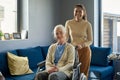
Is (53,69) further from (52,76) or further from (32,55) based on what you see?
(32,55)

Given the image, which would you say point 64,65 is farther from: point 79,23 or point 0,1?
point 0,1

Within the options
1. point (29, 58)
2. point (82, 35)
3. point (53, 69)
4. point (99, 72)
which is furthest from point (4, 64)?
point (99, 72)

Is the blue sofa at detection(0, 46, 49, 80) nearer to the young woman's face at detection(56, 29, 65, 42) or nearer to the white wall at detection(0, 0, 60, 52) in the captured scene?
the white wall at detection(0, 0, 60, 52)

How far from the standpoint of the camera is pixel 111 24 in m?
4.95

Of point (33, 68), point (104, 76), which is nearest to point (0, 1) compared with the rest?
point (33, 68)

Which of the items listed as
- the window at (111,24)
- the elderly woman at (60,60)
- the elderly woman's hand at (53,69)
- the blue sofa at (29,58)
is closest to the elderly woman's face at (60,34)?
the elderly woman at (60,60)

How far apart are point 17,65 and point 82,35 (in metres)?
1.16

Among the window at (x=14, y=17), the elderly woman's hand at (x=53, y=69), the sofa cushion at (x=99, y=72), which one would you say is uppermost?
the window at (x=14, y=17)

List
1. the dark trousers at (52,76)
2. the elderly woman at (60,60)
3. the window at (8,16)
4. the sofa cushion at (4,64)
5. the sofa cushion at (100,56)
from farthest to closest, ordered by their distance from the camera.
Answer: the sofa cushion at (100,56), the window at (8,16), the sofa cushion at (4,64), the elderly woman at (60,60), the dark trousers at (52,76)

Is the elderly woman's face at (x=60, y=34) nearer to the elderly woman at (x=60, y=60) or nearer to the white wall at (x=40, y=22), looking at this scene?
the elderly woman at (x=60, y=60)

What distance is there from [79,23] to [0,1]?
160 centimetres

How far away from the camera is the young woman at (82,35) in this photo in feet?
10.9

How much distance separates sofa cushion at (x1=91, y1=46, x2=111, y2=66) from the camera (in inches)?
167

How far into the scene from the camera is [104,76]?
3932 mm
